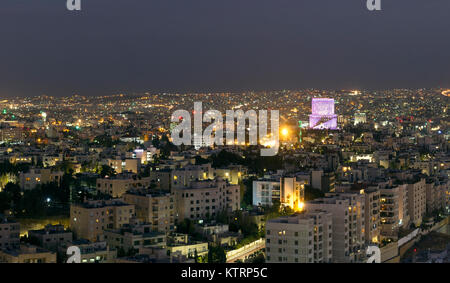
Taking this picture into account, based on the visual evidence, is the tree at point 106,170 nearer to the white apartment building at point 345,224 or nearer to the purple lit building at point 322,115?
the white apartment building at point 345,224

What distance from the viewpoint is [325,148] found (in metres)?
21.3

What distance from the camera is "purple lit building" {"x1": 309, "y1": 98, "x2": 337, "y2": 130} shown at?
37125mm

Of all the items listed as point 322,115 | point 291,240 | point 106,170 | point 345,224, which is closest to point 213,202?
point 345,224

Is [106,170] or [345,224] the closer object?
[345,224]

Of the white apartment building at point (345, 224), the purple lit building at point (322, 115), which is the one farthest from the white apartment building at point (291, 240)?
the purple lit building at point (322, 115)

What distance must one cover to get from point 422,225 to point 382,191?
1348 millimetres

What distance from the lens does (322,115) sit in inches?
1551

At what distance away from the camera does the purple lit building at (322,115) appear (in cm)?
3712

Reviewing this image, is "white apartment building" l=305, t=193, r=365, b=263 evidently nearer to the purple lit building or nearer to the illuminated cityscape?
the illuminated cityscape

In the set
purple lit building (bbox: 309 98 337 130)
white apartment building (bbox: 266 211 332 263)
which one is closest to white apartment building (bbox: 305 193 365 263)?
white apartment building (bbox: 266 211 332 263)

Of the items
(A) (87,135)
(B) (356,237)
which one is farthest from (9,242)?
(A) (87,135)

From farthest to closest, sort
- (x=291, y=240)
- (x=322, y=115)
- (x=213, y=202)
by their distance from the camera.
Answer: (x=322, y=115)
(x=213, y=202)
(x=291, y=240)

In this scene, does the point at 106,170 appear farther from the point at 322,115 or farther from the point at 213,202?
the point at 322,115
